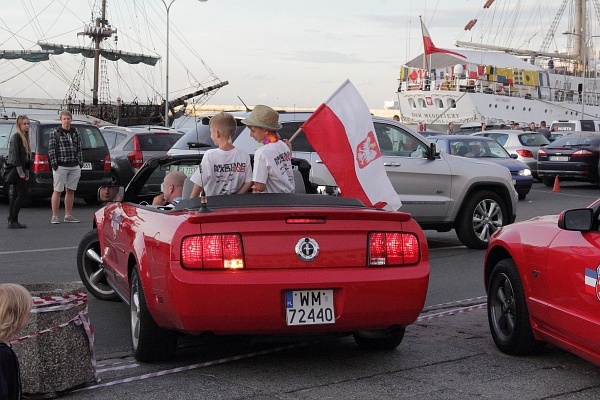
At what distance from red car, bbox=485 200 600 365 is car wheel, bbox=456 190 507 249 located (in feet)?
18.7

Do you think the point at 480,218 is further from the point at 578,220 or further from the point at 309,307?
the point at 309,307

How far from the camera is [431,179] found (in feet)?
41.7

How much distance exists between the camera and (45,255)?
1195 centimetres

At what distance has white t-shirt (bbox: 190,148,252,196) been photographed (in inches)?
273

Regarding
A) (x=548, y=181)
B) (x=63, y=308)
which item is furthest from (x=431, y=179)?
(x=548, y=181)

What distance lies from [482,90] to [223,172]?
69.9 m

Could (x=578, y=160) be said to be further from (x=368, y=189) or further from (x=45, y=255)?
(x=368, y=189)

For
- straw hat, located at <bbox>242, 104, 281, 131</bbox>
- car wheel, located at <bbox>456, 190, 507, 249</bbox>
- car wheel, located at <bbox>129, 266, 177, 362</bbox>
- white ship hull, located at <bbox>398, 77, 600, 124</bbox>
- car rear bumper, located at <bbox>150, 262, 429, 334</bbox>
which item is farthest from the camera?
white ship hull, located at <bbox>398, 77, 600, 124</bbox>

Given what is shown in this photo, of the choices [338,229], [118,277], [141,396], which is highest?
[338,229]

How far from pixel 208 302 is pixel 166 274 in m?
0.33

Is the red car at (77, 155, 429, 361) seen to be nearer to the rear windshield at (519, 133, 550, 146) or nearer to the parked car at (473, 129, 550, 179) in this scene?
the parked car at (473, 129, 550, 179)

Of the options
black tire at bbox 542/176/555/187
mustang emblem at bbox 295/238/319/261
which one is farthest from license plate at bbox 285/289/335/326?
black tire at bbox 542/176/555/187

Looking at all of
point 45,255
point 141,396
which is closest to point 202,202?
point 141,396

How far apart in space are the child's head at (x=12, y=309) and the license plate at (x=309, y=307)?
2351mm
